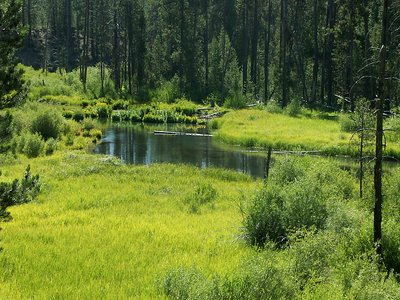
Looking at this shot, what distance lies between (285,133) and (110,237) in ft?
82.1

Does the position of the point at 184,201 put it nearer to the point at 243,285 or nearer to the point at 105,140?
the point at 243,285

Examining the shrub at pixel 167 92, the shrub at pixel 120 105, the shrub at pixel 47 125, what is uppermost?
the shrub at pixel 167 92

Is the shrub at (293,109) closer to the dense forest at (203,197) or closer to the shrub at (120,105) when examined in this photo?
the dense forest at (203,197)

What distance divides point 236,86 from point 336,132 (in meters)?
21.5

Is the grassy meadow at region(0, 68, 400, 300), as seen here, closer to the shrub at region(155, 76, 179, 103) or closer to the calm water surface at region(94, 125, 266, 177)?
the calm water surface at region(94, 125, 266, 177)

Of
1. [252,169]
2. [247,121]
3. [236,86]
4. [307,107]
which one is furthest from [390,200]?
[236,86]

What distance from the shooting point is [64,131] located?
3391 centimetres

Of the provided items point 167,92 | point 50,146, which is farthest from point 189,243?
point 167,92

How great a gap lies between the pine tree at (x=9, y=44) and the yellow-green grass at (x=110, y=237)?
3511mm

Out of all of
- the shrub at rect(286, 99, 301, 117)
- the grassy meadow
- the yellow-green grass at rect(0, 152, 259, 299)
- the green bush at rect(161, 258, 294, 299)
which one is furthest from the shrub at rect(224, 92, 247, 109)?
the green bush at rect(161, 258, 294, 299)

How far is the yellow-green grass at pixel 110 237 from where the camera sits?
9.08 metres

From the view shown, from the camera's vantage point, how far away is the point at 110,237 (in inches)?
473

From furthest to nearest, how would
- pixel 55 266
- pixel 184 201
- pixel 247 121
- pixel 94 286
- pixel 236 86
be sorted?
pixel 236 86 → pixel 247 121 → pixel 184 201 → pixel 55 266 → pixel 94 286

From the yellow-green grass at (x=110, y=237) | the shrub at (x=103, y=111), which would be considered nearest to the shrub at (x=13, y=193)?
the yellow-green grass at (x=110, y=237)
